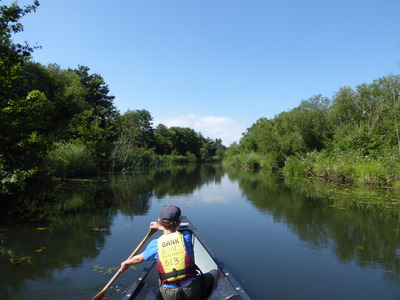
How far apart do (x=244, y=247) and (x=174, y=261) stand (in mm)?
4072

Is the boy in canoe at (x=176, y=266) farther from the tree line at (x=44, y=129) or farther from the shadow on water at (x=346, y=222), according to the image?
the tree line at (x=44, y=129)

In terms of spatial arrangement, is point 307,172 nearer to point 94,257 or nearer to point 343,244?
point 343,244

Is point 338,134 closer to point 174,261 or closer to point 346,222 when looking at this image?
point 346,222

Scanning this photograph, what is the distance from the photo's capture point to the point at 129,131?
33188mm

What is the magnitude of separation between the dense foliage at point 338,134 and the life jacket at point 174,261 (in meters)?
17.0

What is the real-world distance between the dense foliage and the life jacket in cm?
1699

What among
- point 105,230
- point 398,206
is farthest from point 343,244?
point 105,230

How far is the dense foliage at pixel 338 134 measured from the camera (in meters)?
20.3

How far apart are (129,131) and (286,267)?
1165 inches

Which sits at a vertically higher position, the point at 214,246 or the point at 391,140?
the point at 391,140

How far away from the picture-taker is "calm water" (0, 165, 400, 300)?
15.3 ft

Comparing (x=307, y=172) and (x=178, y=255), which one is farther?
(x=307, y=172)

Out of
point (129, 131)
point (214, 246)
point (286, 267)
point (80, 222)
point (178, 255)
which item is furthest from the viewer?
point (129, 131)

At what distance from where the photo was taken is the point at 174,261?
3.02 meters
